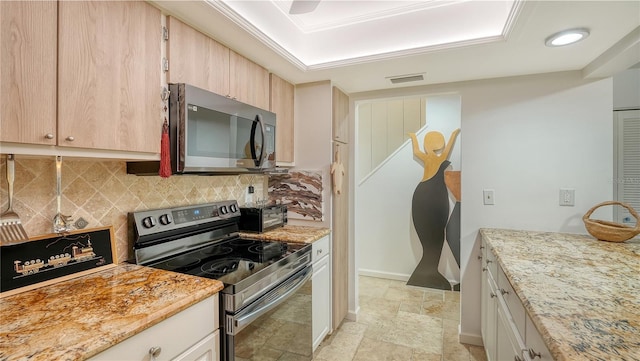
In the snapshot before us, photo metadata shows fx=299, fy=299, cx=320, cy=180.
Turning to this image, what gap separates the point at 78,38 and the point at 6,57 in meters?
0.24

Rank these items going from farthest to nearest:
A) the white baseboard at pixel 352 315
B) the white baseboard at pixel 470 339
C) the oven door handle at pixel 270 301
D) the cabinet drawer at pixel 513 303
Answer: the white baseboard at pixel 352 315, the white baseboard at pixel 470 339, the oven door handle at pixel 270 301, the cabinet drawer at pixel 513 303

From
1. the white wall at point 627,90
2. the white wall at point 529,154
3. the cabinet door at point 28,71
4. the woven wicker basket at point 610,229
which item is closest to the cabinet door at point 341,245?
the white wall at point 529,154

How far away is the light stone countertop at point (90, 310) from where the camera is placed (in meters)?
0.78

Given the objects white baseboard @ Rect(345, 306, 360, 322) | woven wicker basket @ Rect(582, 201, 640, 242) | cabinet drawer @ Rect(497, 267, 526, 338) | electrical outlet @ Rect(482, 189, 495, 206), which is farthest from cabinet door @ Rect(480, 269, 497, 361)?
white baseboard @ Rect(345, 306, 360, 322)

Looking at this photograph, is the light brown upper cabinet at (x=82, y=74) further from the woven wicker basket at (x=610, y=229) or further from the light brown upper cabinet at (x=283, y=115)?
the woven wicker basket at (x=610, y=229)

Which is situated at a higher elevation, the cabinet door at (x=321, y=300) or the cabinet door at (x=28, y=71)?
the cabinet door at (x=28, y=71)

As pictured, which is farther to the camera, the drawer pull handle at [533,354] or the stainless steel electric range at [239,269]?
the stainless steel electric range at [239,269]

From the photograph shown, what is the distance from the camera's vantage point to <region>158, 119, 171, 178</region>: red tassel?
4.47 ft

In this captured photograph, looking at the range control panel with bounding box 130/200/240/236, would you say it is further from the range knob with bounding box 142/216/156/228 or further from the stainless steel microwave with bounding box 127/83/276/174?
the stainless steel microwave with bounding box 127/83/276/174

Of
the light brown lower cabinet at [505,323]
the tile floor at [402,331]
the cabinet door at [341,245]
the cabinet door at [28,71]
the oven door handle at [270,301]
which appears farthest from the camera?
the cabinet door at [341,245]

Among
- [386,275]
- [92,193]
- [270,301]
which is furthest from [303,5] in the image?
[386,275]

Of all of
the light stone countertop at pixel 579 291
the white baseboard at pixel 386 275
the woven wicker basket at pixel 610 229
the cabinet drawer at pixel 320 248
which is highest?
the woven wicker basket at pixel 610 229

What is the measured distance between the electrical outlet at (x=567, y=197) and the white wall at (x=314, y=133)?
1694 mm

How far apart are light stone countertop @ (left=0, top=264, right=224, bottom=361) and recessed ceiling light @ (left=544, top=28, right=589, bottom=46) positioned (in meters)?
2.08
